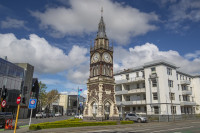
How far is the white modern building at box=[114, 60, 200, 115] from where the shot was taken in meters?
41.5

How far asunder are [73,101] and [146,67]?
250 feet

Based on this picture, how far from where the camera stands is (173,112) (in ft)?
137

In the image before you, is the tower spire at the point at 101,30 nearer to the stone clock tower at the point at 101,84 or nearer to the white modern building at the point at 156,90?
the stone clock tower at the point at 101,84

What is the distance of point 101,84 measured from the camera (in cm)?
3192

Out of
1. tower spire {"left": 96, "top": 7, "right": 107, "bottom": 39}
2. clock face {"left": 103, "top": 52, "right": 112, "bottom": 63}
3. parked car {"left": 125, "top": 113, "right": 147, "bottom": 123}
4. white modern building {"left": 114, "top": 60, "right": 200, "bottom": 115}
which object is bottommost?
parked car {"left": 125, "top": 113, "right": 147, "bottom": 123}

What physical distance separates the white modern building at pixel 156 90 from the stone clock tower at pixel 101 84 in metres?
8.27

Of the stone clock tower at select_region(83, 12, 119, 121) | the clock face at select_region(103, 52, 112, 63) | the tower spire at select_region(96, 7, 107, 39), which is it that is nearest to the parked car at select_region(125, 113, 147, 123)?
the stone clock tower at select_region(83, 12, 119, 121)

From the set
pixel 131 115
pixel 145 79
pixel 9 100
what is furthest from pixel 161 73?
pixel 9 100

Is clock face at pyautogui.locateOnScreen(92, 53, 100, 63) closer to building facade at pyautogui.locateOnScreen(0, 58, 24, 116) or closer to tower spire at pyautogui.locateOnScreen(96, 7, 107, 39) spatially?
tower spire at pyautogui.locateOnScreen(96, 7, 107, 39)

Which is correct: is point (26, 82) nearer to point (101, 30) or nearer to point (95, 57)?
point (95, 57)

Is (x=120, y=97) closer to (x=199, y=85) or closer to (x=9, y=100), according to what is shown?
(x=199, y=85)

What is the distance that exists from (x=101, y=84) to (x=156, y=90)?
18123 mm

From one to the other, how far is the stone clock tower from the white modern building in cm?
827

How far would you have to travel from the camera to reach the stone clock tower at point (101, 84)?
31.5 metres
